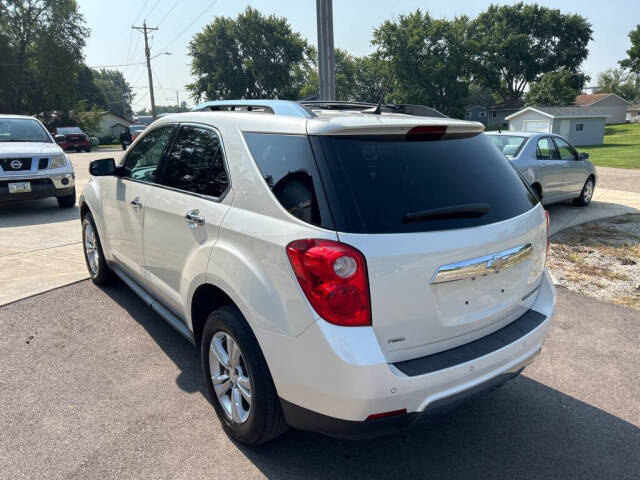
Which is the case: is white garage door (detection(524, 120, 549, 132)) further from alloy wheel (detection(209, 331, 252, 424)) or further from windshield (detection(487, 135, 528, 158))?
alloy wheel (detection(209, 331, 252, 424))

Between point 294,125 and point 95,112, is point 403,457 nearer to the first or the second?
point 294,125

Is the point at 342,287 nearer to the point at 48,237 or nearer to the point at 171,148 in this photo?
the point at 171,148

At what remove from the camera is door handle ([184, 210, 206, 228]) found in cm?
280

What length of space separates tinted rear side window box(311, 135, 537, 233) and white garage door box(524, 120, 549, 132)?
37012 millimetres

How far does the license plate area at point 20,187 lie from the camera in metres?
8.66

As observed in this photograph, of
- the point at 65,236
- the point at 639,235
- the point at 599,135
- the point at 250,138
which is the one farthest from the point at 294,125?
the point at 599,135

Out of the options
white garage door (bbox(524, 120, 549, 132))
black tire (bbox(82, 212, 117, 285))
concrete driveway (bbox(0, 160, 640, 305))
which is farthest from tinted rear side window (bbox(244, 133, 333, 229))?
white garage door (bbox(524, 120, 549, 132))

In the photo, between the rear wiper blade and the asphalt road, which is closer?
the rear wiper blade

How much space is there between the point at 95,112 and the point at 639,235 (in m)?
53.8

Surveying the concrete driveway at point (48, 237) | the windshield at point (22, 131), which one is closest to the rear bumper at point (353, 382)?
the concrete driveway at point (48, 237)

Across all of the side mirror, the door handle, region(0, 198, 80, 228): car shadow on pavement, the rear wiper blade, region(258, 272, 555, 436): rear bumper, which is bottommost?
region(0, 198, 80, 228): car shadow on pavement

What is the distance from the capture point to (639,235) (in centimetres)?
762

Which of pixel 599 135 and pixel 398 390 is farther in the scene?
pixel 599 135

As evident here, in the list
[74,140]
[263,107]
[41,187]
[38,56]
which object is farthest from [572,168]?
[38,56]
